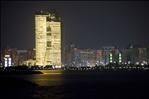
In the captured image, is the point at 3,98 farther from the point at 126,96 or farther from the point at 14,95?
the point at 126,96

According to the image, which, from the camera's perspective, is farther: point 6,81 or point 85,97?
point 6,81

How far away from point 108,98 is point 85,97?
381 cm

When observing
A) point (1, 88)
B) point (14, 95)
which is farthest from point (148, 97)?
point (1, 88)

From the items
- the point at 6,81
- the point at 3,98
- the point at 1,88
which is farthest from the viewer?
the point at 6,81

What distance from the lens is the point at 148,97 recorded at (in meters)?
80.2

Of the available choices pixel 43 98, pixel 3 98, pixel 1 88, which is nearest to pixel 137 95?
pixel 43 98

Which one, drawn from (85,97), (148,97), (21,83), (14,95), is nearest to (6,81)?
(21,83)

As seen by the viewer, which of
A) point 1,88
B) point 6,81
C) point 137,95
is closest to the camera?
point 137,95

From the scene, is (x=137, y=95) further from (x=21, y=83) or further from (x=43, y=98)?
(x=21, y=83)

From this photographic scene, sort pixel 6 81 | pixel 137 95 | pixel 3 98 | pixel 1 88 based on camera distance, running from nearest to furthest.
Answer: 1. pixel 3 98
2. pixel 137 95
3. pixel 1 88
4. pixel 6 81

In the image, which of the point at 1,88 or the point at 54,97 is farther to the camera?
the point at 1,88

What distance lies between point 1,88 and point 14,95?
15599mm

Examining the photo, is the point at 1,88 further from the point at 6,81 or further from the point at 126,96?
the point at 126,96

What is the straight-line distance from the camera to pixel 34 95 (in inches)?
3346
